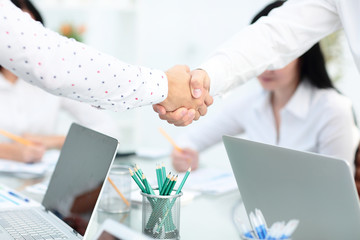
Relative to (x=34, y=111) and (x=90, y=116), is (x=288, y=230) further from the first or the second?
(x=34, y=111)

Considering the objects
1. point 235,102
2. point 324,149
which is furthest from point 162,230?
point 235,102

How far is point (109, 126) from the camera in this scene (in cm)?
245

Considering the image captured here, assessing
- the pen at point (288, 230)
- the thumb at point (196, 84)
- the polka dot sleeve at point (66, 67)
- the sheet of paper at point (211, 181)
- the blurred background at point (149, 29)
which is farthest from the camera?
the blurred background at point (149, 29)

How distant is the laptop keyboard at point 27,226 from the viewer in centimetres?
103

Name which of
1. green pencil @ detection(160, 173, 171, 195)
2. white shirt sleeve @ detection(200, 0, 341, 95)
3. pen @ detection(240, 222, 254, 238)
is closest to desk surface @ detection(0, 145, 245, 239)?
green pencil @ detection(160, 173, 171, 195)

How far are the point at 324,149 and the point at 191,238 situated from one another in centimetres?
98

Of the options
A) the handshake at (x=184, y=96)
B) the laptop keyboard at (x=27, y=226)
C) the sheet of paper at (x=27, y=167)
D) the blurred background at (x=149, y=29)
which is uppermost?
the blurred background at (x=149, y=29)

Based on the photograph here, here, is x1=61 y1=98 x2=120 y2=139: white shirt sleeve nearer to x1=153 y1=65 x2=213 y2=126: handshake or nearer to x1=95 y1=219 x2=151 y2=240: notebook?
x1=153 y1=65 x2=213 y2=126: handshake

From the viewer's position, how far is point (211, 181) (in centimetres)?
166

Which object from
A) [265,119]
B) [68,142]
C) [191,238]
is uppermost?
[265,119]

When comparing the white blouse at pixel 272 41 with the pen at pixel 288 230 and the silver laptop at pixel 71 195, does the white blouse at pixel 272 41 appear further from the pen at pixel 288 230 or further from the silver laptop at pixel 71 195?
the pen at pixel 288 230

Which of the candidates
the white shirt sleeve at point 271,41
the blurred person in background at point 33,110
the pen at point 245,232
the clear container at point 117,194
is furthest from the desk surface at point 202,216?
the blurred person in background at point 33,110

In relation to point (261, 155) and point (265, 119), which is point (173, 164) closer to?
point (265, 119)

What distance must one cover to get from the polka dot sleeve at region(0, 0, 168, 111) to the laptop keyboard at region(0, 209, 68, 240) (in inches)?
12.0
